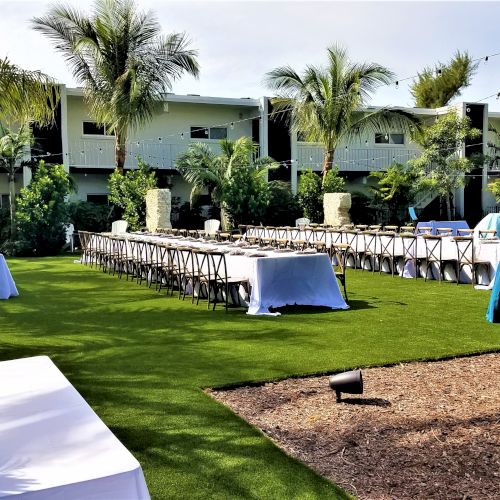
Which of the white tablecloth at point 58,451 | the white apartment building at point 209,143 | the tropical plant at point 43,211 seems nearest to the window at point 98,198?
the white apartment building at point 209,143

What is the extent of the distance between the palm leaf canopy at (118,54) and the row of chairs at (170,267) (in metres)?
5.49

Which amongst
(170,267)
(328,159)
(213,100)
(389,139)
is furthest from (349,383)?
(389,139)

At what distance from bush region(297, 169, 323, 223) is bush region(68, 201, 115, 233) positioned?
703cm

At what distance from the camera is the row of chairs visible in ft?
33.0

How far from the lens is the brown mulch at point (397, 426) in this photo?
3.80 metres

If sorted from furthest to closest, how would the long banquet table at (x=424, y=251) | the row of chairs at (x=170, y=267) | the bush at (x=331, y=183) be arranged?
the bush at (x=331, y=183)
the long banquet table at (x=424, y=251)
the row of chairs at (x=170, y=267)

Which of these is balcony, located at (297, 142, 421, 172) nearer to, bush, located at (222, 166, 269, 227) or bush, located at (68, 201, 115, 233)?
bush, located at (222, 166, 269, 227)

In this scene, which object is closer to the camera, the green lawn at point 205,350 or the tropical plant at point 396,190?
the green lawn at point 205,350

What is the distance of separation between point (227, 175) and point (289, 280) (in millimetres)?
12651

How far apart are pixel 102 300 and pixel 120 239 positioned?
12.6 ft

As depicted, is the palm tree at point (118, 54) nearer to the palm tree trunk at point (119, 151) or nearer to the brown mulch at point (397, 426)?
the palm tree trunk at point (119, 151)

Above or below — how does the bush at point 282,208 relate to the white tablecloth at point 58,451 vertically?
above

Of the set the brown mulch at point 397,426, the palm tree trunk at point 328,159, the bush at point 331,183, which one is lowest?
the brown mulch at point 397,426

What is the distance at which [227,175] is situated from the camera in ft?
72.0
